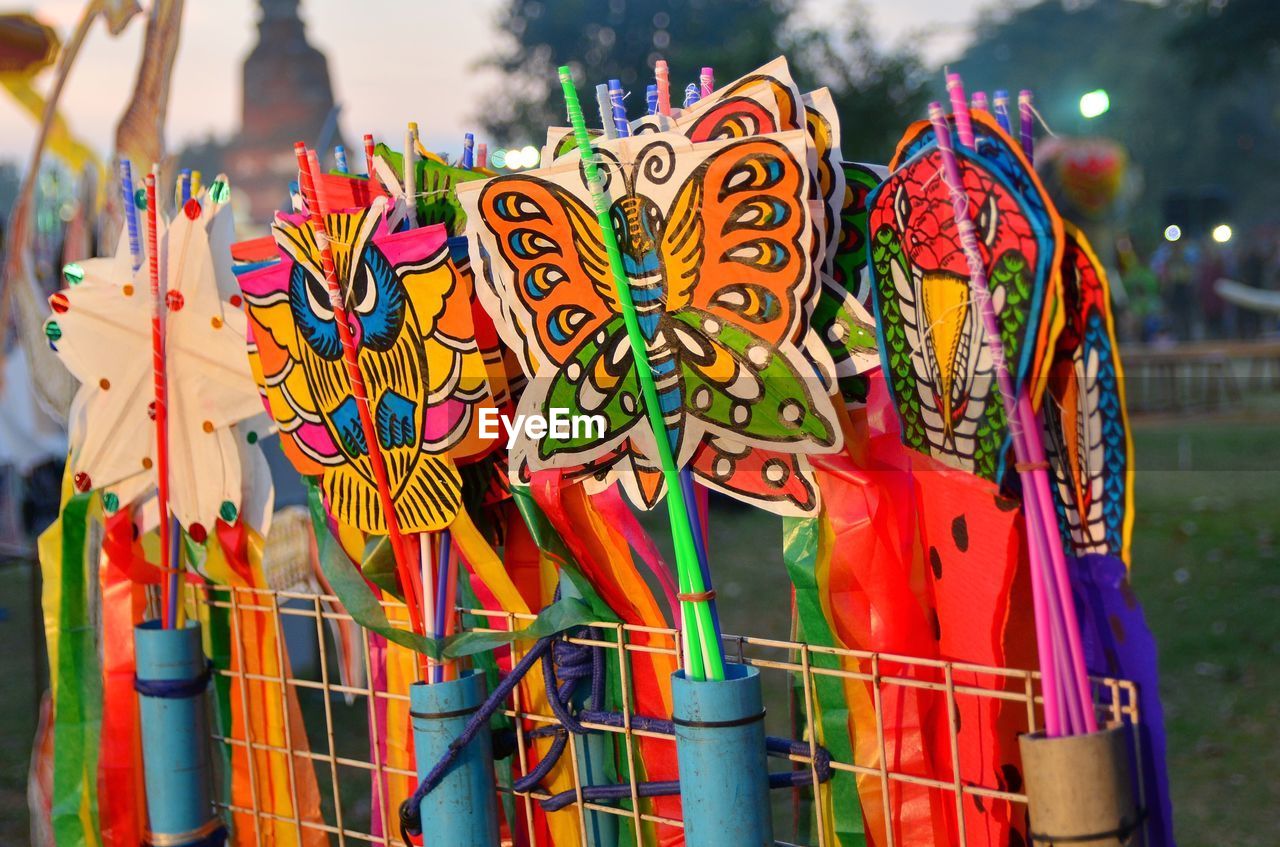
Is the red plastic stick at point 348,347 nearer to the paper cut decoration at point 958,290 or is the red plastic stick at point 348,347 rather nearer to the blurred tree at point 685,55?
the paper cut decoration at point 958,290

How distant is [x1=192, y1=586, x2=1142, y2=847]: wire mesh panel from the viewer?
726 millimetres

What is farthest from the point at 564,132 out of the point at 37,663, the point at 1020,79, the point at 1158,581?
the point at 1020,79

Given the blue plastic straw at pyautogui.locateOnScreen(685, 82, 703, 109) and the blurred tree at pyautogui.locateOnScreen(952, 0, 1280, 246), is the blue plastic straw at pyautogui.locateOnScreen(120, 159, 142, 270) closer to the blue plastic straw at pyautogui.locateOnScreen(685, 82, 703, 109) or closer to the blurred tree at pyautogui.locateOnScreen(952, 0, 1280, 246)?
the blue plastic straw at pyautogui.locateOnScreen(685, 82, 703, 109)

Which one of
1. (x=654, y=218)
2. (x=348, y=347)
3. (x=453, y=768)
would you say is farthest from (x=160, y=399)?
(x=654, y=218)

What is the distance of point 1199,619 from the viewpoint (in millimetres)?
2670

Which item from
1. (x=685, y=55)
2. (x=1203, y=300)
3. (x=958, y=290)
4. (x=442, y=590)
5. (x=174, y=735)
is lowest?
(x=174, y=735)

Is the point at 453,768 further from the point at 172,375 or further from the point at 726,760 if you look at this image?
the point at 172,375

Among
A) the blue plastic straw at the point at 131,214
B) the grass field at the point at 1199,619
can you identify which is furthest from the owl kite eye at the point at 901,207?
the grass field at the point at 1199,619

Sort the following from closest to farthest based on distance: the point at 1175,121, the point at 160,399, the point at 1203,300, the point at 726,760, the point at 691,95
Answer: the point at 726,760
the point at 691,95
the point at 160,399
the point at 1203,300
the point at 1175,121

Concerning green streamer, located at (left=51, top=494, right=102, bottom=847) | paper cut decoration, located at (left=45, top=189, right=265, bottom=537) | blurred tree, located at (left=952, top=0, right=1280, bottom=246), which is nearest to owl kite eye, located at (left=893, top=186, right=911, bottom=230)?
paper cut decoration, located at (left=45, top=189, right=265, bottom=537)

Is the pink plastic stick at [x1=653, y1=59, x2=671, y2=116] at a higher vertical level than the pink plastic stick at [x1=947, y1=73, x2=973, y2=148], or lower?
higher

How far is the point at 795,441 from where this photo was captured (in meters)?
0.73

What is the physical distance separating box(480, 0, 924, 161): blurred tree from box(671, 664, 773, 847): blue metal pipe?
8.40 meters

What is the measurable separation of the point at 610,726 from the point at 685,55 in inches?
A: 399
